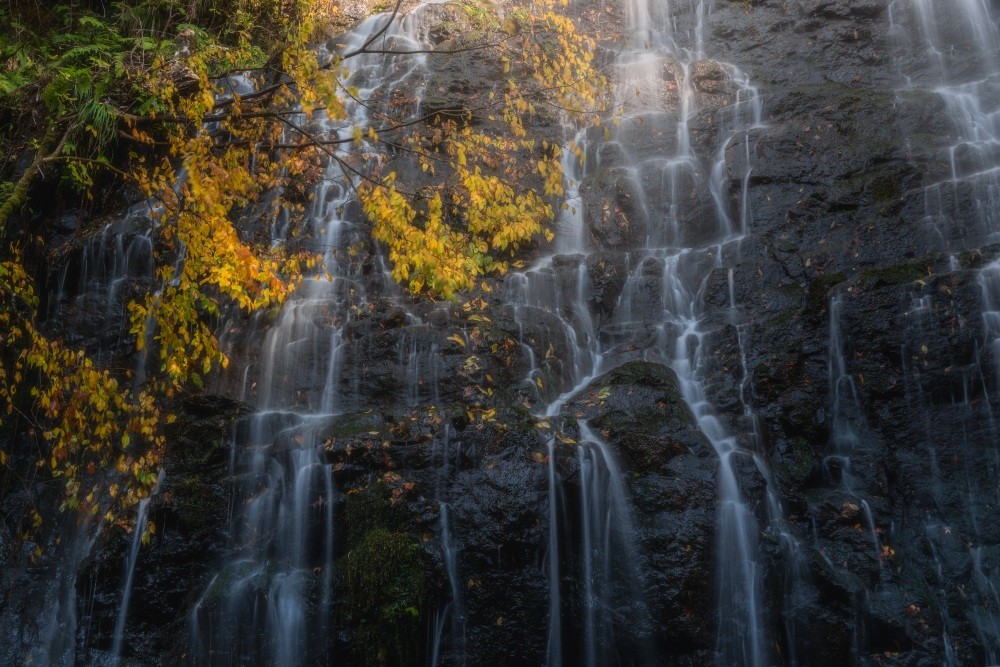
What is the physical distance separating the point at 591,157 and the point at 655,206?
6.43ft

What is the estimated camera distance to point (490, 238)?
1087cm

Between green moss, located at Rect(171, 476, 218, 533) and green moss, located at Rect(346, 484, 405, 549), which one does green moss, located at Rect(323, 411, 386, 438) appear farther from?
green moss, located at Rect(171, 476, 218, 533)

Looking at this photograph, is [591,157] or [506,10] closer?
[591,157]

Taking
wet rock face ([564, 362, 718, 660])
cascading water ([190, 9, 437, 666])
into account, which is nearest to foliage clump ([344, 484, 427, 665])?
cascading water ([190, 9, 437, 666])

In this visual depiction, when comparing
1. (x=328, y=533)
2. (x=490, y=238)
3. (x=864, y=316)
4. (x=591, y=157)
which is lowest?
(x=328, y=533)

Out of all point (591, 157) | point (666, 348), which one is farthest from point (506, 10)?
point (666, 348)

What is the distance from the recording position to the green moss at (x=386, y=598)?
6.43 m

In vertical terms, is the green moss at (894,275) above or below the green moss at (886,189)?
below

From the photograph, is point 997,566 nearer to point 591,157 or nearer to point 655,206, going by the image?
point 655,206

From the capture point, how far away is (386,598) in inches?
255

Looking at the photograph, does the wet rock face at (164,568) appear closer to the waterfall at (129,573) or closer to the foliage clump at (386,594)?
the waterfall at (129,573)

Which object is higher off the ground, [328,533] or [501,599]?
[328,533]

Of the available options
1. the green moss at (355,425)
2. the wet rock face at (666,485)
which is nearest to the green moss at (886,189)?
the wet rock face at (666,485)

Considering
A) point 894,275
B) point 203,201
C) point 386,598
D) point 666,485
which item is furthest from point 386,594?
point 894,275
